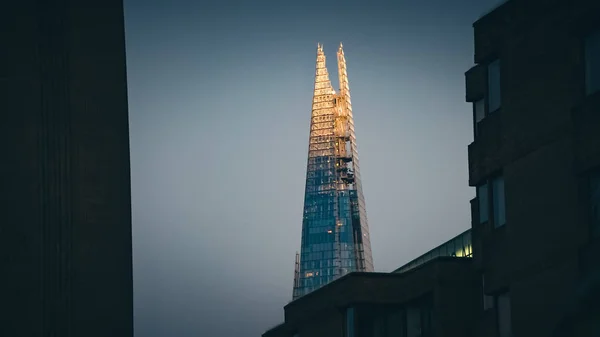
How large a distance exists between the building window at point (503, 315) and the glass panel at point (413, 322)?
39.1ft

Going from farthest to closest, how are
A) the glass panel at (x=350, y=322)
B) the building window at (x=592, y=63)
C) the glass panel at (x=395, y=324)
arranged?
the glass panel at (x=350, y=322) → the glass panel at (x=395, y=324) → the building window at (x=592, y=63)

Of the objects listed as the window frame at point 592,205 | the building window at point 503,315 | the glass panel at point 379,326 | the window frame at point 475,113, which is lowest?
the glass panel at point 379,326

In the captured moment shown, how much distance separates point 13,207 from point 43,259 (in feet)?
6.64

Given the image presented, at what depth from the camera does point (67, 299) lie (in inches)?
1994

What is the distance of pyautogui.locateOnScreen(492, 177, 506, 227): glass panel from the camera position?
64688mm

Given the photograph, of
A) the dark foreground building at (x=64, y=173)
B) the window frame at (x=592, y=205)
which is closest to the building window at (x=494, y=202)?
the window frame at (x=592, y=205)

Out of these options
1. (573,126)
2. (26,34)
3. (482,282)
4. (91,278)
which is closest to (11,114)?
(26,34)

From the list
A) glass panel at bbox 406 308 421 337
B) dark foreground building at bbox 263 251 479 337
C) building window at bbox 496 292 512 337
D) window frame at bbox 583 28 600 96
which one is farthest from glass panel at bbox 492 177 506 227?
glass panel at bbox 406 308 421 337

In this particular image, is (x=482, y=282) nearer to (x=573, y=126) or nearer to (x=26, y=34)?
(x=573, y=126)

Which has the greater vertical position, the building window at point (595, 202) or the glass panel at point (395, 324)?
the building window at point (595, 202)

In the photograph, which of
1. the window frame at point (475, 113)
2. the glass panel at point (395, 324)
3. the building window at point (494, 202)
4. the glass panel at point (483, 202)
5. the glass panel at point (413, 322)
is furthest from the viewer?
the glass panel at point (395, 324)

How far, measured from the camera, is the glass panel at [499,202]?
64688mm

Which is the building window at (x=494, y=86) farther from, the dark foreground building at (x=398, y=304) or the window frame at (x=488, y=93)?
the dark foreground building at (x=398, y=304)

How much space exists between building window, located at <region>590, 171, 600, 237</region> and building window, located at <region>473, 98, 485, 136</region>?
1144cm
